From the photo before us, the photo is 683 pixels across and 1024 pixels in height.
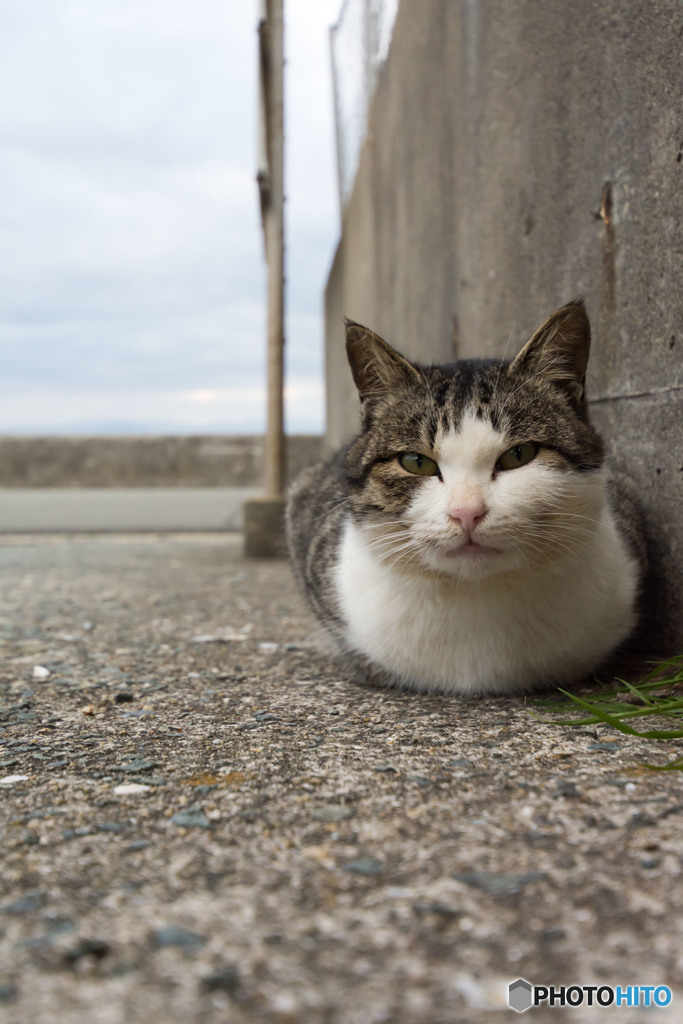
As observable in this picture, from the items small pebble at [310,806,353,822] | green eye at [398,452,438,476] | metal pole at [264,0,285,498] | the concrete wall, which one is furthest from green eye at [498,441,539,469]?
metal pole at [264,0,285,498]

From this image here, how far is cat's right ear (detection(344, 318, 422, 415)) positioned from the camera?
1989mm

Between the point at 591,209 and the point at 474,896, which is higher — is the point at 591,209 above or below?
above

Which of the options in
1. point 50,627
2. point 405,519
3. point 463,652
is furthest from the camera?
point 50,627

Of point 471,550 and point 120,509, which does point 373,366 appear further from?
point 120,509

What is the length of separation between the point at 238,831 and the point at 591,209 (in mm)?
2067

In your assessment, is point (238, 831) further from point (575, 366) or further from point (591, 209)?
point (591, 209)

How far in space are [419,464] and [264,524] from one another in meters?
3.78

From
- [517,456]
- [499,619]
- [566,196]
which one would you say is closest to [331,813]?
[499,619]

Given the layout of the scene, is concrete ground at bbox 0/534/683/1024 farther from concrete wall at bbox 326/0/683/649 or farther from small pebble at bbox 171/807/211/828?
concrete wall at bbox 326/0/683/649

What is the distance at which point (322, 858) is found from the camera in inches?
47.1

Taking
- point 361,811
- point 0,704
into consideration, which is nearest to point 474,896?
point 361,811

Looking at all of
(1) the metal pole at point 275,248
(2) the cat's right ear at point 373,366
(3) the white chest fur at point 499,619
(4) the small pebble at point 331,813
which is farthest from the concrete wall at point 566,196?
(1) the metal pole at point 275,248

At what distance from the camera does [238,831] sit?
130 cm

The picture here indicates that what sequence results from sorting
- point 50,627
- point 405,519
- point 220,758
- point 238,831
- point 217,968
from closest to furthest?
point 217,968
point 238,831
point 220,758
point 405,519
point 50,627
